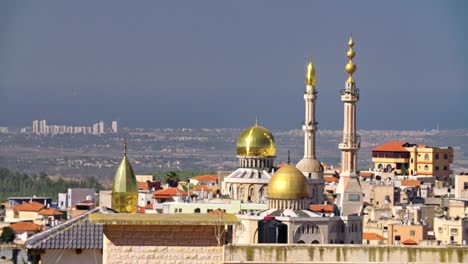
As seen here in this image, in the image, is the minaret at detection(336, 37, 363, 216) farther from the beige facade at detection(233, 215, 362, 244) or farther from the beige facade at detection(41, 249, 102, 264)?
the beige facade at detection(41, 249, 102, 264)

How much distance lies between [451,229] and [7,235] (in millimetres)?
18916

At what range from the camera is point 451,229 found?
254ft

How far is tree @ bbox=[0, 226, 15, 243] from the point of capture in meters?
81.6

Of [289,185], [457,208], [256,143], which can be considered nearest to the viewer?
[289,185]

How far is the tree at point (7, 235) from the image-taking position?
81.6 m

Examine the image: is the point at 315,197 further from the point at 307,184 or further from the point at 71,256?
the point at 71,256

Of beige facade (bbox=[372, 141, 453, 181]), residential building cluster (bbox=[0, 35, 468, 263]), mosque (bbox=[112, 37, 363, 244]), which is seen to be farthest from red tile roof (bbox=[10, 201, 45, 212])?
beige facade (bbox=[372, 141, 453, 181])

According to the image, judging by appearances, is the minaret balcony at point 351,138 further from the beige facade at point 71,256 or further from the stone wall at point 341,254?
the stone wall at point 341,254

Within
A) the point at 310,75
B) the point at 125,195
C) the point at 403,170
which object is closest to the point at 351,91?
the point at 310,75

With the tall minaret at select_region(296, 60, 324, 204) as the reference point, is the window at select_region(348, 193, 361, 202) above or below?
below

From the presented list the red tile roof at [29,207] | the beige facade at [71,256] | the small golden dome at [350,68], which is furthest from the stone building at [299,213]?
the beige facade at [71,256]

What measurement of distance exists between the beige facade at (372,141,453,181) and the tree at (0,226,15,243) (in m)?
35.5

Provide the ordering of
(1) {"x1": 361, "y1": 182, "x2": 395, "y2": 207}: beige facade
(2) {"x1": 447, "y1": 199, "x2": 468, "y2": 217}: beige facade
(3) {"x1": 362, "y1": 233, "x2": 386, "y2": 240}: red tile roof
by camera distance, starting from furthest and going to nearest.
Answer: (1) {"x1": 361, "y1": 182, "x2": 395, "y2": 207}: beige facade < (2) {"x1": 447, "y1": 199, "x2": 468, "y2": 217}: beige facade < (3) {"x1": 362, "y1": 233, "x2": 386, "y2": 240}: red tile roof

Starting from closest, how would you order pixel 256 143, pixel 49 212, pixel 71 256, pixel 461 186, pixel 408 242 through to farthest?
pixel 71 256 < pixel 408 242 < pixel 256 143 < pixel 49 212 < pixel 461 186
